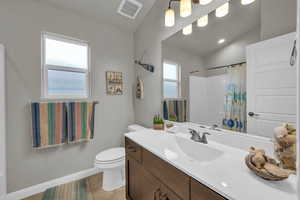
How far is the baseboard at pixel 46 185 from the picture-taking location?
1.56 meters

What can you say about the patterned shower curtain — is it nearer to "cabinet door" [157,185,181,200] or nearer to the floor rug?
"cabinet door" [157,185,181,200]

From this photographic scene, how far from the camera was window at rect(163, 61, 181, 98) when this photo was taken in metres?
1.58

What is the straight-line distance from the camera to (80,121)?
75.6 inches

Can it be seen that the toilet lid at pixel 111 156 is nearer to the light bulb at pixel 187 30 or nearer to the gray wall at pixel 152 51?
the gray wall at pixel 152 51

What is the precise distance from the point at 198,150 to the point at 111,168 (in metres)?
1.21

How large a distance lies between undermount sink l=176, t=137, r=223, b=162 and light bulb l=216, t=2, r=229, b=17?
1155 mm

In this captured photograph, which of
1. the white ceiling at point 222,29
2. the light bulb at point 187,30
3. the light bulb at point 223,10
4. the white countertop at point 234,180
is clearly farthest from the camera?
the light bulb at point 187,30

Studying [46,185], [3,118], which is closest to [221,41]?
[3,118]

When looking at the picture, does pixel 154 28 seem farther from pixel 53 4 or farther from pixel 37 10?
pixel 37 10

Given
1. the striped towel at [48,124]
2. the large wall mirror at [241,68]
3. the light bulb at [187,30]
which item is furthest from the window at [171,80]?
the striped towel at [48,124]

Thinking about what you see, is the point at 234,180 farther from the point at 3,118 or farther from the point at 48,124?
the point at 3,118

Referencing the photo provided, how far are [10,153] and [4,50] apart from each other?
4.04 ft

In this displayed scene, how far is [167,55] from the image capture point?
1707 mm

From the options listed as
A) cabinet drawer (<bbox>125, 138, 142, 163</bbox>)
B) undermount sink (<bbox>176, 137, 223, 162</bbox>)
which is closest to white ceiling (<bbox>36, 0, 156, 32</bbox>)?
cabinet drawer (<bbox>125, 138, 142, 163</bbox>)
